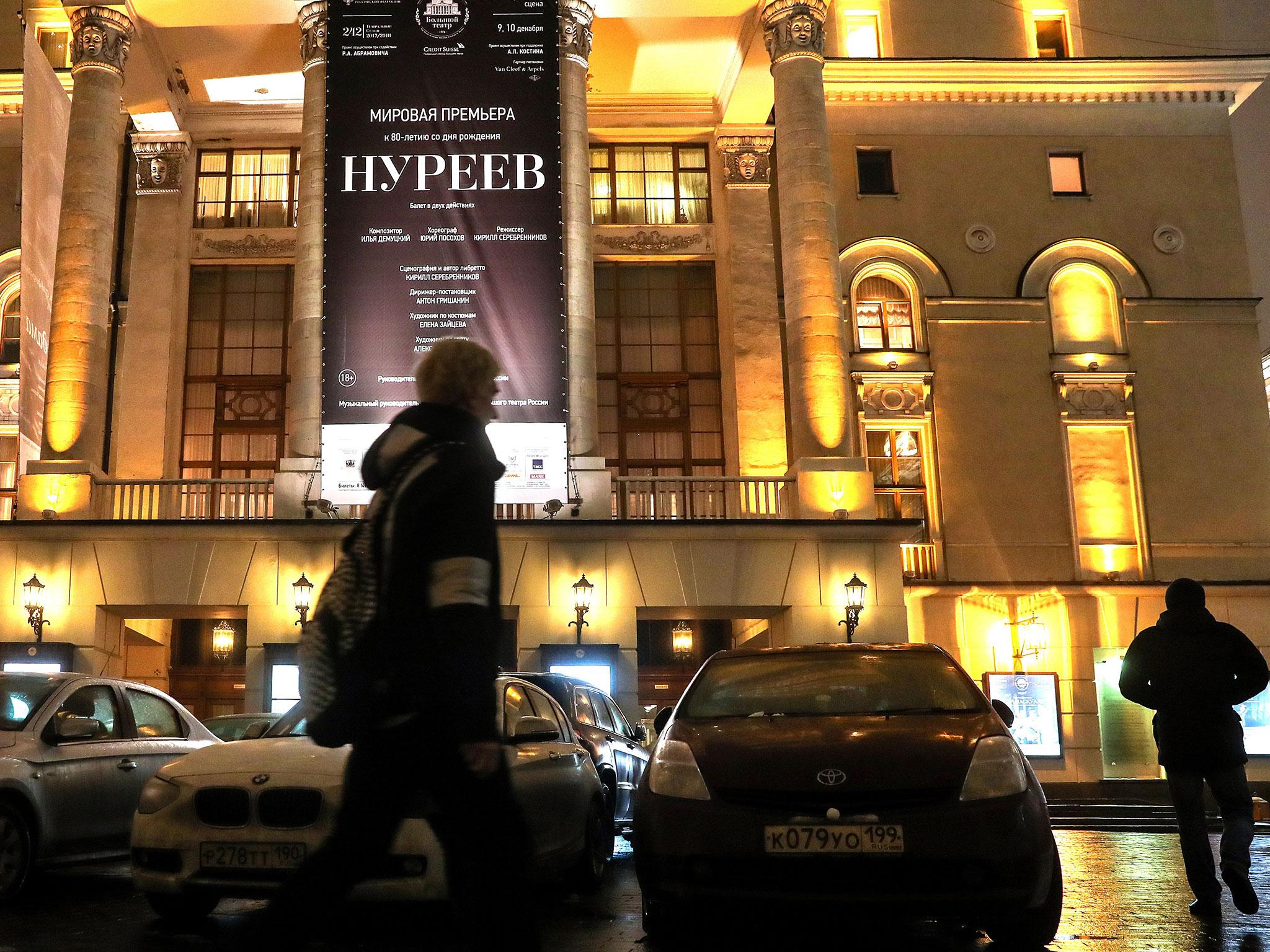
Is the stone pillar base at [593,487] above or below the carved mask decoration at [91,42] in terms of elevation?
below

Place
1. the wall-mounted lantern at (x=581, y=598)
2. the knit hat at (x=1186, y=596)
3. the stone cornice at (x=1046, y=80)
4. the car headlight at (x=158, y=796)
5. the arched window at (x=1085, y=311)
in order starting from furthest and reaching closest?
the stone cornice at (x=1046, y=80)
the arched window at (x=1085, y=311)
the wall-mounted lantern at (x=581, y=598)
the knit hat at (x=1186, y=596)
the car headlight at (x=158, y=796)

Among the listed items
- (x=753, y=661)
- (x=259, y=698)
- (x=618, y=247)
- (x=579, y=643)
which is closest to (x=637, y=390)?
(x=618, y=247)

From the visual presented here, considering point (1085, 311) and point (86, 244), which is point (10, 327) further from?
point (1085, 311)

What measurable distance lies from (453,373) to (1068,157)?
1163 inches

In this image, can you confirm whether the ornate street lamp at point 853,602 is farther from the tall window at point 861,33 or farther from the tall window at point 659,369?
the tall window at point 861,33

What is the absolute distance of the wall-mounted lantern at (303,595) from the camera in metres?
22.0

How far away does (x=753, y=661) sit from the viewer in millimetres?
8297

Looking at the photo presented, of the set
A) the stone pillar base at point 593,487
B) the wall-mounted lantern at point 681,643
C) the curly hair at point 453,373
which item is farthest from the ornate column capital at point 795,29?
the curly hair at point 453,373

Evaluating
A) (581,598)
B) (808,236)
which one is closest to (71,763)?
(581,598)

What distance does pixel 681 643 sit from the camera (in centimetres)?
2902

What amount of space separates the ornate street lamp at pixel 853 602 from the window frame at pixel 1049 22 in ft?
50.4

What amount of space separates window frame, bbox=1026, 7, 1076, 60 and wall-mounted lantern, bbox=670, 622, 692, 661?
15.4m

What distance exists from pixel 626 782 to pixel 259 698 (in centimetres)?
1082

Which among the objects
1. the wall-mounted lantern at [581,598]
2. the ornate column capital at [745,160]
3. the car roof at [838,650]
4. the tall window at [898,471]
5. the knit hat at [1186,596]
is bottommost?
the car roof at [838,650]
